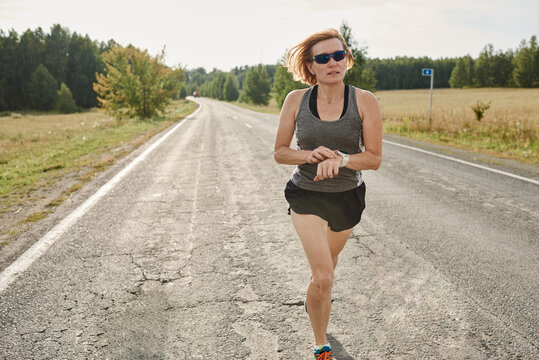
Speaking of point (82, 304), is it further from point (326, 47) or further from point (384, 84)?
point (384, 84)

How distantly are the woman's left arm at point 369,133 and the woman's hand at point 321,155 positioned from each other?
15 cm

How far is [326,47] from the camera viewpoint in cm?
227

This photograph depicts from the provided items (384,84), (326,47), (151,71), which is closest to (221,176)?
(326,47)

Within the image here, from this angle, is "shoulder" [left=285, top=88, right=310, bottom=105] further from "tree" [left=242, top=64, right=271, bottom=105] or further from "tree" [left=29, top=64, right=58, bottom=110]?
"tree" [left=29, top=64, right=58, bottom=110]

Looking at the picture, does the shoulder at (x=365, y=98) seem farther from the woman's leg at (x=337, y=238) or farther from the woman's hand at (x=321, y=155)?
the woman's leg at (x=337, y=238)

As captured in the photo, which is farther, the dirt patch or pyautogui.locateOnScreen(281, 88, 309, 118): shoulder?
the dirt patch

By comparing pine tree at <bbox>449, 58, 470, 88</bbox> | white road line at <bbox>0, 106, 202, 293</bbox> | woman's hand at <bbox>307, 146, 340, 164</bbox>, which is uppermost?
pine tree at <bbox>449, 58, 470, 88</bbox>

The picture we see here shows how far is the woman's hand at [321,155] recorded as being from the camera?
2.05 meters

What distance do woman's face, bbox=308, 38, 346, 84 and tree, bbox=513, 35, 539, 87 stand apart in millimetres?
101522

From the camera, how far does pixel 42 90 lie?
64.4 meters

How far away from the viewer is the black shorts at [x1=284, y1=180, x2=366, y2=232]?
2.24 m

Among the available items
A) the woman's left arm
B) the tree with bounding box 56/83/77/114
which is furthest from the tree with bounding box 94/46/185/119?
the tree with bounding box 56/83/77/114

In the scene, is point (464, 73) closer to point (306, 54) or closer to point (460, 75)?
point (460, 75)

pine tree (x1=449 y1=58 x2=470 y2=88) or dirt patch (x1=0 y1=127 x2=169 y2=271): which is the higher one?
pine tree (x1=449 y1=58 x2=470 y2=88)
